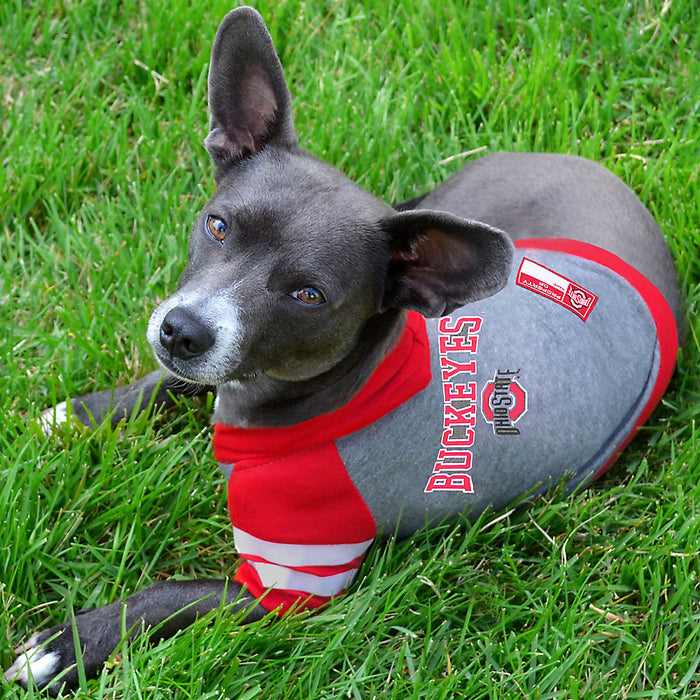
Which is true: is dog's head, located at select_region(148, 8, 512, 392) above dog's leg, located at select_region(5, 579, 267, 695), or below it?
above

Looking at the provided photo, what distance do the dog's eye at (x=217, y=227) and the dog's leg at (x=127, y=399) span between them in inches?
38.1

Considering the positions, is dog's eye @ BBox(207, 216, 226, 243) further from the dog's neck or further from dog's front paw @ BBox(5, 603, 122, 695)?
dog's front paw @ BBox(5, 603, 122, 695)

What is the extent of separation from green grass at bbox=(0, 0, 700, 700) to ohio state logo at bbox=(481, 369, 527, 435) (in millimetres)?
449

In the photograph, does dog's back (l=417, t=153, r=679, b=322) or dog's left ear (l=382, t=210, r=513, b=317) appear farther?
dog's back (l=417, t=153, r=679, b=322)

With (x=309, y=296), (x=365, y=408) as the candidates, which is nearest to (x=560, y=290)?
(x=365, y=408)

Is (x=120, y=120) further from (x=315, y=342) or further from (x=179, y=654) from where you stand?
(x=179, y=654)

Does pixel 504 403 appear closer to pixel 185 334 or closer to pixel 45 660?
pixel 185 334

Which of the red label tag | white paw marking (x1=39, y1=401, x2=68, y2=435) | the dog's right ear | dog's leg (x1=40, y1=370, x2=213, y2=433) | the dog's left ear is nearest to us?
the dog's left ear

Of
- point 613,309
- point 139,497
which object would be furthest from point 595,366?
point 139,497

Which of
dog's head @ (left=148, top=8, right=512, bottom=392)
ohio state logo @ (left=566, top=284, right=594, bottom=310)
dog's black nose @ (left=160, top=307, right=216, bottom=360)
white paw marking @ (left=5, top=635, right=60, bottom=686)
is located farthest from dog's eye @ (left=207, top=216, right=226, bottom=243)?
white paw marking @ (left=5, top=635, right=60, bottom=686)

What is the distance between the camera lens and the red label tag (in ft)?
11.2

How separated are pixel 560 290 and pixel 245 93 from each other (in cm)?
135

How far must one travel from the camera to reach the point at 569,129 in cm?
481

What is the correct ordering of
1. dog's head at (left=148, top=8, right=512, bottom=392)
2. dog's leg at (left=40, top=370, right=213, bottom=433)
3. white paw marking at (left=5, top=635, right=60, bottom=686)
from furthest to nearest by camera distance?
1. dog's leg at (left=40, top=370, right=213, bottom=433)
2. white paw marking at (left=5, top=635, right=60, bottom=686)
3. dog's head at (left=148, top=8, right=512, bottom=392)
